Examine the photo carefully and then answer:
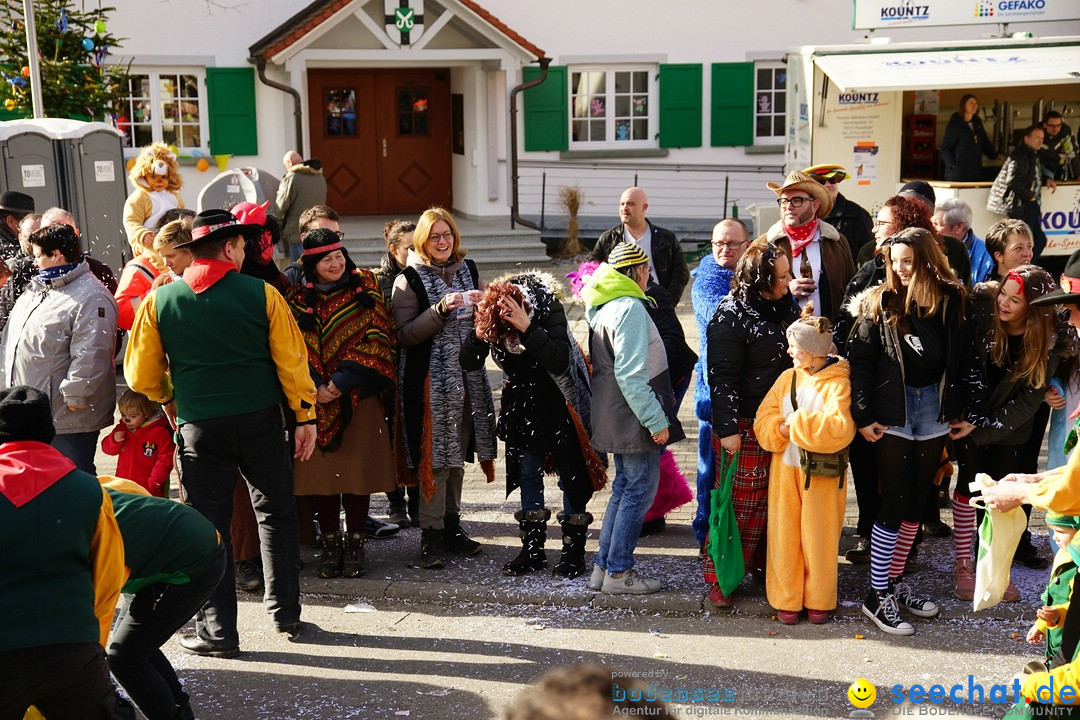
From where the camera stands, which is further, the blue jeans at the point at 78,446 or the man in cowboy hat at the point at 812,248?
the man in cowboy hat at the point at 812,248

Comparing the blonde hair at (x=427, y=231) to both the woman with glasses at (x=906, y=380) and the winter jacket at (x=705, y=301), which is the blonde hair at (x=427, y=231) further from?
the woman with glasses at (x=906, y=380)

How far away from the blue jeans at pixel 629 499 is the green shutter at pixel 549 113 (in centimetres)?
1315

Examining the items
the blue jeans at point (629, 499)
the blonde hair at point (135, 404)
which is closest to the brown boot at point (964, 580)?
the blue jeans at point (629, 499)

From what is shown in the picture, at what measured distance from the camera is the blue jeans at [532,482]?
232 inches

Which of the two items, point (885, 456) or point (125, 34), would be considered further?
point (125, 34)

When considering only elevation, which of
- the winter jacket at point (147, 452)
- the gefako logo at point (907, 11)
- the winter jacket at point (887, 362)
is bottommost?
the winter jacket at point (147, 452)

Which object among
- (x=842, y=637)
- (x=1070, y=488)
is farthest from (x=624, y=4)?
(x=1070, y=488)

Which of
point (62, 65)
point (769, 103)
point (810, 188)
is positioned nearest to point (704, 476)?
point (810, 188)

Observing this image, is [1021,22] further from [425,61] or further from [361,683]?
[361,683]

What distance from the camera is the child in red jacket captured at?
5.98m

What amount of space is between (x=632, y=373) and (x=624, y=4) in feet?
45.3

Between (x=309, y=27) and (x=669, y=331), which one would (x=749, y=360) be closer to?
(x=669, y=331)

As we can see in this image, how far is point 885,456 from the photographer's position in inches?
208

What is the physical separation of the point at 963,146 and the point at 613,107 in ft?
20.7
